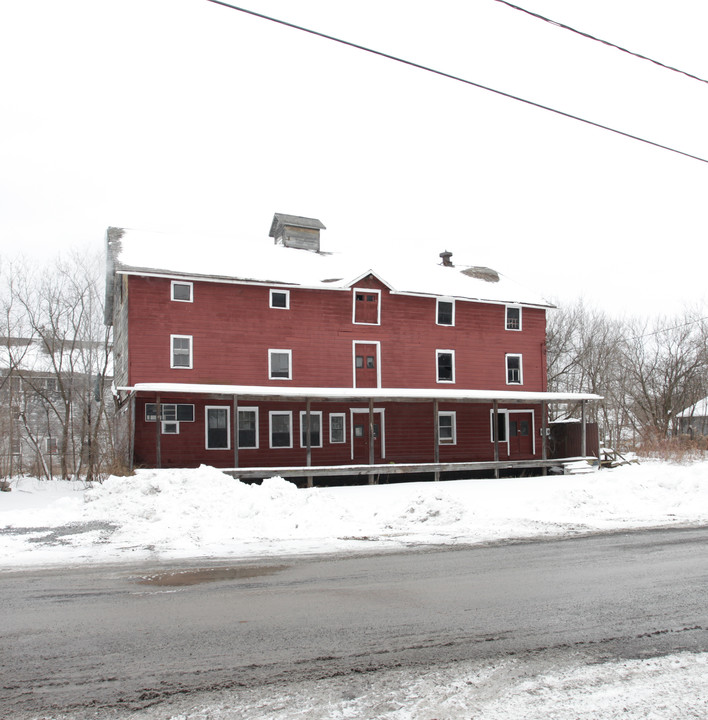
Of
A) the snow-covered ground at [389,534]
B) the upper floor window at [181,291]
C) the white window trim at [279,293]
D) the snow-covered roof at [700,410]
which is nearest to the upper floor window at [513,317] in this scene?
the snow-covered ground at [389,534]

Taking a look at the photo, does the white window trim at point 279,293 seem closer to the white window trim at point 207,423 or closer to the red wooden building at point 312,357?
the red wooden building at point 312,357

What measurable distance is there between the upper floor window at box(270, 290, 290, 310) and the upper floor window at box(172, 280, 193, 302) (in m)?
3.53

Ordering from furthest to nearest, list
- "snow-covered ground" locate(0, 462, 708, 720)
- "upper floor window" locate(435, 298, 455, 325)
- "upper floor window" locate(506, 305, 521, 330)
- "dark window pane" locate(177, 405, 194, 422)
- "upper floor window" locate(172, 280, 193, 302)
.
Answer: "upper floor window" locate(506, 305, 521, 330) < "upper floor window" locate(435, 298, 455, 325) < "upper floor window" locate(172, 280, 193, 302) < "dark window pane" locate(177, 405, 194, 422) < "snow-covered ground" locate(0, 462, 708, 720)

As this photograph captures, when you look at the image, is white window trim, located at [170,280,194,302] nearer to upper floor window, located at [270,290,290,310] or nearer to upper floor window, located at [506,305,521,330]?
upper floor window, located at [270,290,290,310]

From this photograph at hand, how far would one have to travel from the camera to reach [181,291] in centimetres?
2750

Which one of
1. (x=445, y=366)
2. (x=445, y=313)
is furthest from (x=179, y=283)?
(x=445, y=366)

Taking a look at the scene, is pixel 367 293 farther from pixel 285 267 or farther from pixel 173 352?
pixel 173 352

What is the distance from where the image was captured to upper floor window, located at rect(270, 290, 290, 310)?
2912 centimetres

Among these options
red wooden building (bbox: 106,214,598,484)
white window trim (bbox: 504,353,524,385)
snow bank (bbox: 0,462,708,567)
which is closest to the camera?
snow bank (bbox: 0,462,708,567)

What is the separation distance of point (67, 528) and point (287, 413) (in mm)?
15475

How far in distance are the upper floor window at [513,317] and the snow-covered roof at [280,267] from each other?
0.51m

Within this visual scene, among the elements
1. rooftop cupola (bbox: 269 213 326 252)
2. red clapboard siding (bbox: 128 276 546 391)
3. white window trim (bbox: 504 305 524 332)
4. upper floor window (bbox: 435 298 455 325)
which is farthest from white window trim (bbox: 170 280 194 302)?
white window trim (bbox: 504 305 524 332)

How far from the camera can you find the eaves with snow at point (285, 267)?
27922mm

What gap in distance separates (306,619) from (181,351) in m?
21.8
